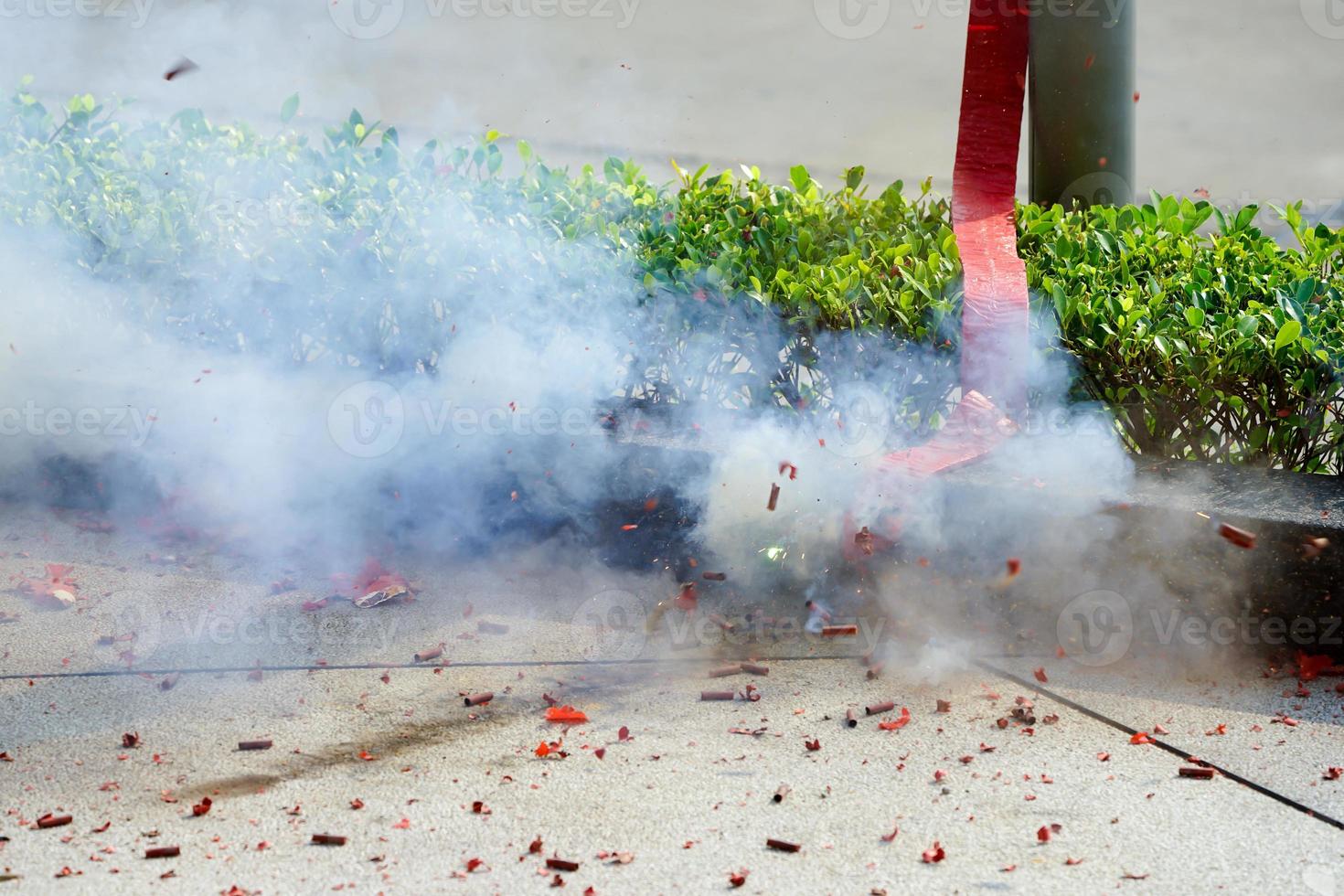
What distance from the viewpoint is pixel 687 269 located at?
414 cm

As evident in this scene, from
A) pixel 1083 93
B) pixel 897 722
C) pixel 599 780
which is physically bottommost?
pixel 599 780

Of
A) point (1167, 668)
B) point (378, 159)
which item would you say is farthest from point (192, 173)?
point (1167, 668)

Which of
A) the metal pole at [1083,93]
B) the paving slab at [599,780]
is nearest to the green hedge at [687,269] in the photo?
the metal pole at [1083,93]

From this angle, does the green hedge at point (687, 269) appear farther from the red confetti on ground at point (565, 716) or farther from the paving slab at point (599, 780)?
the red confetti on ground at point (565, 716)

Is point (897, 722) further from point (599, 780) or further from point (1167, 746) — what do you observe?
point (599, 780)

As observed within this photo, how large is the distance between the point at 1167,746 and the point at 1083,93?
239cm

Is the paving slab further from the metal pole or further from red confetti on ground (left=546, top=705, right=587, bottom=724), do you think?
the metal pole

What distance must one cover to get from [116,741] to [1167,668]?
272cm

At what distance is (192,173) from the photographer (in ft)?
15.8

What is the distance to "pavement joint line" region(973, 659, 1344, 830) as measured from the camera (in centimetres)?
256

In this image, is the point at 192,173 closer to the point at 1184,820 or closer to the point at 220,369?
the point at 220,369

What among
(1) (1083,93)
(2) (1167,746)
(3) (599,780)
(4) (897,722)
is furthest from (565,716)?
(1) (1083,93)

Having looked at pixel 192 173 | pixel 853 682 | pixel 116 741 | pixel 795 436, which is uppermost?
pixel 192 173

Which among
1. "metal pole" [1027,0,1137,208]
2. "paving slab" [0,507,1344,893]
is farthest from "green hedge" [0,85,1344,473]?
"paving slab" [0,507,1344,893]
